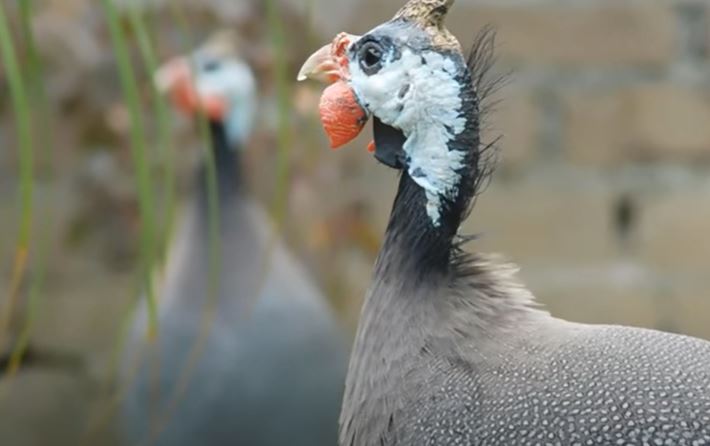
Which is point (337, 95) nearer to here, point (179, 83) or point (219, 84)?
point (179, 83)

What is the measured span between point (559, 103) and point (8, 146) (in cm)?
113

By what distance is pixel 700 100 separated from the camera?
2900 millimetres

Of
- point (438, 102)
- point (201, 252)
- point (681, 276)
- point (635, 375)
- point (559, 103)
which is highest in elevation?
point (559, 103)

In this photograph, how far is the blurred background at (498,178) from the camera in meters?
2.86

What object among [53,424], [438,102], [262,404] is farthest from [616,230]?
[438,102]

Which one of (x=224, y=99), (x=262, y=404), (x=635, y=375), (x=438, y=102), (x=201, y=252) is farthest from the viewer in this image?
(x=224, y=99)

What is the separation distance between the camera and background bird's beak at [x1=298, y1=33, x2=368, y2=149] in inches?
A: 54.2

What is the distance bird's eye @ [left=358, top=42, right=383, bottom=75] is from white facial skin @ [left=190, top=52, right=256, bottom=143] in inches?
65.2

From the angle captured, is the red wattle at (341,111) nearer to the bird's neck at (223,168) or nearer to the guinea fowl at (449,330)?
the guinea fowl at (449,330)

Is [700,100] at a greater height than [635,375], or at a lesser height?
greater

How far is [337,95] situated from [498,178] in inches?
63.9

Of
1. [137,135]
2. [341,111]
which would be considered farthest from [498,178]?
[137,135]

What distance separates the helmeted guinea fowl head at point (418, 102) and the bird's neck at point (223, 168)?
146 cm

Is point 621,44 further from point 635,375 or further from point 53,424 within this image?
point 635,375
